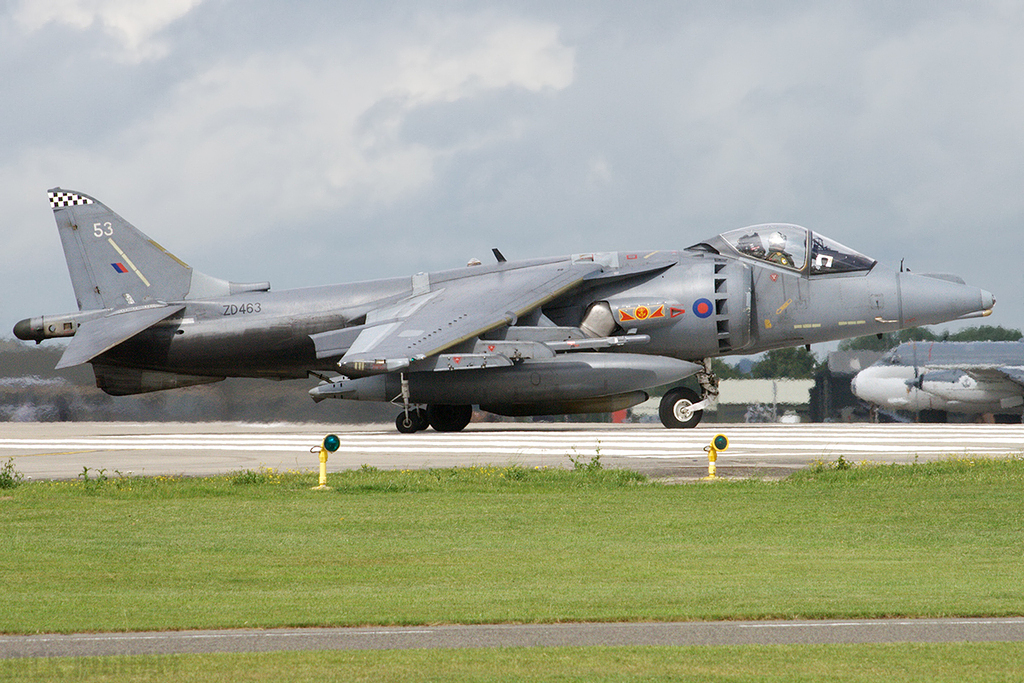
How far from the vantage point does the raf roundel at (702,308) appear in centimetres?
2284

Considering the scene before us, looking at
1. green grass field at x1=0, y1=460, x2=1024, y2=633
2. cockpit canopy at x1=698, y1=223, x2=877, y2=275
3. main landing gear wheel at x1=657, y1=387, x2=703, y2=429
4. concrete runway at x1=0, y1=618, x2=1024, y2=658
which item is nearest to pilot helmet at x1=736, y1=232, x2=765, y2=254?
cockpit canopy at x1=698, y1=223, x2=877, y2=275

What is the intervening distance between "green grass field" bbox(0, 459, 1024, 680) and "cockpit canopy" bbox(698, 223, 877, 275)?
31.0ft

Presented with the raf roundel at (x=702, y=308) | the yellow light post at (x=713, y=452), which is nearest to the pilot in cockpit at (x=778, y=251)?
the raf roundel at (x=702, y=308)

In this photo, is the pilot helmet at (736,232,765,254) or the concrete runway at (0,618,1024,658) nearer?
the concrete runway at (0,618,1024,658)

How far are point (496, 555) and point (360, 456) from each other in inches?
352

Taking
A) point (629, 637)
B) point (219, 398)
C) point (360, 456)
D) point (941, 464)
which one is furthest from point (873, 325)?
point (629, 637)

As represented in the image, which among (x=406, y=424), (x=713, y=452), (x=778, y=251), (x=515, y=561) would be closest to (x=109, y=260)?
(x=406, y=424)

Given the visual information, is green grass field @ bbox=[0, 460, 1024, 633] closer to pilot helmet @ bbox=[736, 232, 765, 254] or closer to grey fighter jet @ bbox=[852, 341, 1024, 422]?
pilot helmet @ bbox=[736, 232, 765, 254]

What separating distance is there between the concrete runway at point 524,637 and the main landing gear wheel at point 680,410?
55.7ft

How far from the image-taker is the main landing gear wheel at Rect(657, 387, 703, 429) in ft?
76.5

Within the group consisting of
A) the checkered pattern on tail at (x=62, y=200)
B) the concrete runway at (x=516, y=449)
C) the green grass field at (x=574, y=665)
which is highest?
the checkered pattern on tail at (x=62, y=200)

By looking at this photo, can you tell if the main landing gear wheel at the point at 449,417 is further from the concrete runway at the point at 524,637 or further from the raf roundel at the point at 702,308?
the concrete runway at the point at 524,637

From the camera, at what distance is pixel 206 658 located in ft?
18.0

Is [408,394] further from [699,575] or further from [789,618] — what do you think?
[789,618]
